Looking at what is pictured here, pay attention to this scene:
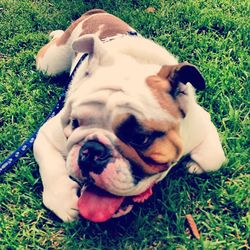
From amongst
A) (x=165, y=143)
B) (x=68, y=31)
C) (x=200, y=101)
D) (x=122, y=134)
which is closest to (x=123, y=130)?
(x=122, y=134)

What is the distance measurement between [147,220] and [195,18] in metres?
2.64

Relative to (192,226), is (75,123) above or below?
above

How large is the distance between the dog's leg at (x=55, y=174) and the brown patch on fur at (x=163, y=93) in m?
0.80

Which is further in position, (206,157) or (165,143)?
(206,157)

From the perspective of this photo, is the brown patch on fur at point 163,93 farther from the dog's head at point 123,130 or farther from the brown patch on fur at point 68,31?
the brown patch on fur at point 68,31

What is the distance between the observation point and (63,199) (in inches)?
127

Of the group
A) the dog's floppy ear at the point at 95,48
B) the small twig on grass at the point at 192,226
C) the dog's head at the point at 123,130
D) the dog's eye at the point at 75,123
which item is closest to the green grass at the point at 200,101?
the small twig on grass at the point at 192,226

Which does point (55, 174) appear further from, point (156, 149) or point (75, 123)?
point (156, 149)

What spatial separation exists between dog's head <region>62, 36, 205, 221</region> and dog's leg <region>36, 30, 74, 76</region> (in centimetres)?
149

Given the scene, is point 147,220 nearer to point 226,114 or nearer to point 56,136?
point 56,136

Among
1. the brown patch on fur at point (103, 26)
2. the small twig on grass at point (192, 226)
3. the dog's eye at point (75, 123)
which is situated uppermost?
the dog's eye at point (75, 123)

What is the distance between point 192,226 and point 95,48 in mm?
1238

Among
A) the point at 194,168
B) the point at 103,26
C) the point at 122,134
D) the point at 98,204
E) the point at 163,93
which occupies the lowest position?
the point at 194,168

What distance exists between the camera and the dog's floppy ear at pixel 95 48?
3.15 metres
